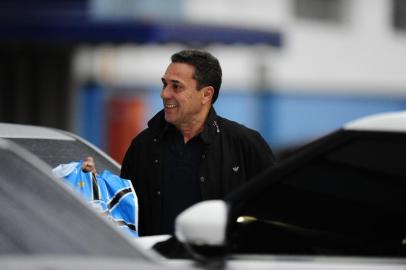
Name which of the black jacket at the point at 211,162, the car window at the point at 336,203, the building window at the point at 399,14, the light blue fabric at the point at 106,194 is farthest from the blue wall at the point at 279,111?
the car window at the point at 336,203

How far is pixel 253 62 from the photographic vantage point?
23516mm

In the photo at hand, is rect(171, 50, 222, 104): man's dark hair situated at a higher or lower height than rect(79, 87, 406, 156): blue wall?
higher

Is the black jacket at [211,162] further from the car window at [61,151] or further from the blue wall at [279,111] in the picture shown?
the blue wall at [279,111]

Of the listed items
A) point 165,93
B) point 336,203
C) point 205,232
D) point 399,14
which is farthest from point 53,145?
point 399,14

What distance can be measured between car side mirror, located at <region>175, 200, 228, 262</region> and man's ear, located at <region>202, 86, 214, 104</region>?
1682mm

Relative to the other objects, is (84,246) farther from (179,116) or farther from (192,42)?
(192,42)

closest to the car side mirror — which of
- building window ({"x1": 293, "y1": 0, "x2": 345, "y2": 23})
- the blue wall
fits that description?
the blue wall

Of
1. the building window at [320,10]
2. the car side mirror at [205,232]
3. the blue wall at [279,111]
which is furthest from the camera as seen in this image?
the building window at [320,10]

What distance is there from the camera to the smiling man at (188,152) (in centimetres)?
556

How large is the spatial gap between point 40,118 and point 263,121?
219 inches

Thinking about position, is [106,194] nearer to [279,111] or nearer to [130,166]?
[130,166]

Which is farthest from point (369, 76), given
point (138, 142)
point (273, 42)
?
point (138, 142)

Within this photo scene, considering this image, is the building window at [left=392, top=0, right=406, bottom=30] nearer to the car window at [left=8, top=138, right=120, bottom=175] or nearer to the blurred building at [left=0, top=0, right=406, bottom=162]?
the blurred building at [left=0, top=0, right=406, bottom=162]

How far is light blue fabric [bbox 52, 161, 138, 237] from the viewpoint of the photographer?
17.3ft
